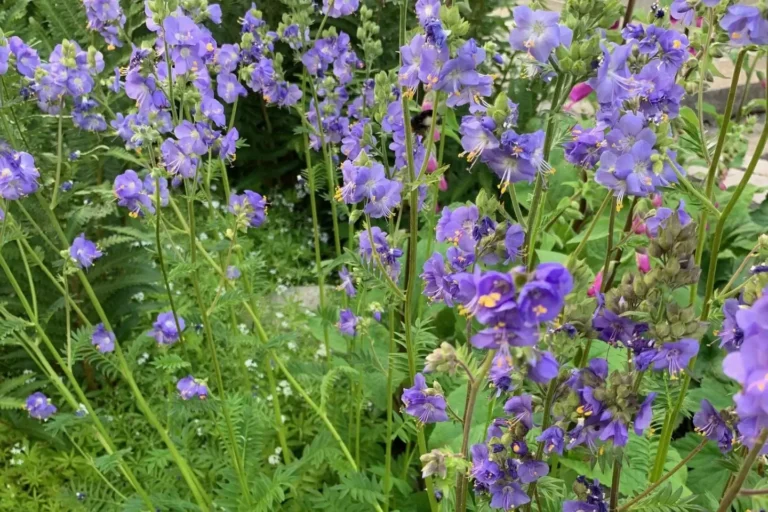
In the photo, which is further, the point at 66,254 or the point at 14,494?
→ the point at 14,494

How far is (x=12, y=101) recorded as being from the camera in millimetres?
1540

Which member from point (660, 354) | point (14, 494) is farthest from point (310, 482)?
point (660, 354)

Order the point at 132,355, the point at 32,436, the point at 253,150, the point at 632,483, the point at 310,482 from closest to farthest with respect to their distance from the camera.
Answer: the point at 632,483
the point at 132,355
the point at 310,482
the point at 32,436
the point at 253,150

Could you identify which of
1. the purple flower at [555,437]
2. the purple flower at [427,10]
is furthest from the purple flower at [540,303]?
the purple flower at [427,10]

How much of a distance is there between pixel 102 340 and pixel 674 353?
1568 mm

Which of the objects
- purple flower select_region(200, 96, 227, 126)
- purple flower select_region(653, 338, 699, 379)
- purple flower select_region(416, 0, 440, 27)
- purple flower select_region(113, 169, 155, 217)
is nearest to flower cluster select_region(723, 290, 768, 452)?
purple flower select_region(653, 338, 699, 379)

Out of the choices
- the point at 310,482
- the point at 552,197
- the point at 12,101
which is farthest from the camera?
the point at 552,197

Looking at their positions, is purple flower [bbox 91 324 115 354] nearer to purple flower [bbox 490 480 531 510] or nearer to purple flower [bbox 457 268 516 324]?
purple flower [bbox 490 480 531 510]

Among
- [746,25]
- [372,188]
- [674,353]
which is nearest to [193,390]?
[372,188]

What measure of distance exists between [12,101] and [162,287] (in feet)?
5.64

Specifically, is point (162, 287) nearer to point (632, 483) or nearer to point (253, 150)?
point (253, 150)

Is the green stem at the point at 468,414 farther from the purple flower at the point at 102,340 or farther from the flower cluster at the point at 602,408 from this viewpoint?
the purple flower at the point at 102,340

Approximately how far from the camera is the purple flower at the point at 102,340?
187 cm

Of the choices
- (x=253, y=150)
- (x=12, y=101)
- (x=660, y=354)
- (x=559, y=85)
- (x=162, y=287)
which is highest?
(x=559, y=85)
